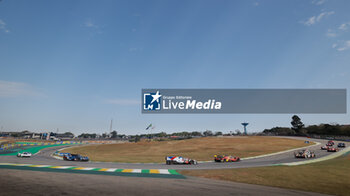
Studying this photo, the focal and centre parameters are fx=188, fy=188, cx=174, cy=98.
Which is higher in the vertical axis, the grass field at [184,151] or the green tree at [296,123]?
the green tree at [296,123]

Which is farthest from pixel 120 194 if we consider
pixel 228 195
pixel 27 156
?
pixel 27 156

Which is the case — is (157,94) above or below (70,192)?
above

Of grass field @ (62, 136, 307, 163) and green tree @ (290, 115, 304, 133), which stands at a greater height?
green tree @ (290, 115, 304, 133)

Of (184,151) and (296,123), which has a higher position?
(296,123)

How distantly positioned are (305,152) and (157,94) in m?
34.5

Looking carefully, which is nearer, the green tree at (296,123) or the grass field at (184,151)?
the grass field at (184,151)

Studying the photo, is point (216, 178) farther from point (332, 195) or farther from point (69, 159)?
point (69, 159)

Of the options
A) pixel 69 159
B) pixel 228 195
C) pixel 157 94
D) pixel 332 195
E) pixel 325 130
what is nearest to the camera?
pixel 228 195

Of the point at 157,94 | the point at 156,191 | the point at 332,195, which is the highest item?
the point at 157,94

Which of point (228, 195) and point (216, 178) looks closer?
point (228, 195)

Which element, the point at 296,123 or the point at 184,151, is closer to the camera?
the point at 184,151

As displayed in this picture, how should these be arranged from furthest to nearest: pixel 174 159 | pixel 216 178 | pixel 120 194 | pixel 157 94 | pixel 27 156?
pixel 157 94, pixel 27 156, pixel 174 159, pixel 216 178, pixel 120 194

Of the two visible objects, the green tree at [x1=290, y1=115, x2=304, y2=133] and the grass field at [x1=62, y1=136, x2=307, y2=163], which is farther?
the green tree at [x1=290, y1=115, x2=304, y2=133]

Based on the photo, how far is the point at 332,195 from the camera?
32.9 feet
